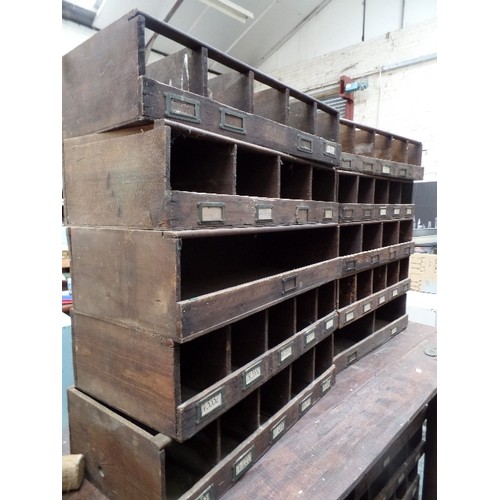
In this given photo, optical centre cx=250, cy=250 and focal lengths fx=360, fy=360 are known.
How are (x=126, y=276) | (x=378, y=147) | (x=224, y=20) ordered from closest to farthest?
(x=126, y=276) → (x=378, y=147) → (x=224, y=20)

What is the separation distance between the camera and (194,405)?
0.88 metres

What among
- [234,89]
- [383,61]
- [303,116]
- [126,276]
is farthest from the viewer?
[383,61]

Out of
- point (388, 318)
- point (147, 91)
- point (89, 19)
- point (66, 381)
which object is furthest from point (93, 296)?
point (89, 19)

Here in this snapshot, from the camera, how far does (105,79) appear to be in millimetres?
868

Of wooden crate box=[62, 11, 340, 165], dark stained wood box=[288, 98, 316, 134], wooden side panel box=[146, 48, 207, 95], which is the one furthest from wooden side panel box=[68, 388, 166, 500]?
dark stained wood box=[288, 98, 316, 134]

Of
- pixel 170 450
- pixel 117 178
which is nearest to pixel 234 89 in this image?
pixel 117 178

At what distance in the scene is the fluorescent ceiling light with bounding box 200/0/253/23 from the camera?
315cm

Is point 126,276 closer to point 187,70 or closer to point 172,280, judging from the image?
point 172,280

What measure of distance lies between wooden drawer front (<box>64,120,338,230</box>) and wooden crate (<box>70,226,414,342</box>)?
0.04m

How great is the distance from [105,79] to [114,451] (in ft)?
3.20

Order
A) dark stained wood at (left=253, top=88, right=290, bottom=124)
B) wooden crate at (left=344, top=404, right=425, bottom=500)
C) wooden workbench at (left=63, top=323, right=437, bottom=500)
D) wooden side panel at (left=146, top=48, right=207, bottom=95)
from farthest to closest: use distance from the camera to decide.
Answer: wooden crate at (left=344, top=404, right=425, bottom=500) < dark stained wood at (left=253, top=88, right=290, bottom=124) < wooden workbench at (left=63, top=323, right=437, bottom=500) < wooden side panel at (left=146, top=48, right=207, bottom=95)

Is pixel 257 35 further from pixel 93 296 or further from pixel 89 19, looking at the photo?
pixel 93 296

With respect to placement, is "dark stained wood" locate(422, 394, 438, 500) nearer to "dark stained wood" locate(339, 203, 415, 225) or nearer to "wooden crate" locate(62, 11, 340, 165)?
"dark stained wood" locate(339, 203, 415, 225)

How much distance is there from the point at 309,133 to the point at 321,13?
3.73 metres
